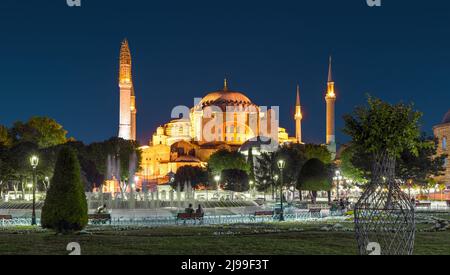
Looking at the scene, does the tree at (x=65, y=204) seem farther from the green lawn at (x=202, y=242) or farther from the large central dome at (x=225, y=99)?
the large central dome at (x=225, y=99)

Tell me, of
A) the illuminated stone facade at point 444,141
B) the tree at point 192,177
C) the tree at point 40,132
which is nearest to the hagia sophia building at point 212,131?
the tree at point 192,177

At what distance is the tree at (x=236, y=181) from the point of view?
2336 inches

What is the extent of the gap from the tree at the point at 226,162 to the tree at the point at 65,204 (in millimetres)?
51507

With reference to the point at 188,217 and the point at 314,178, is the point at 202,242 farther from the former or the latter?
the point at 314,178

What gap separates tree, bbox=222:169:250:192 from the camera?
195ft

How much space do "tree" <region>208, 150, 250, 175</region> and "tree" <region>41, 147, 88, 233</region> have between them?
5151 centimetres

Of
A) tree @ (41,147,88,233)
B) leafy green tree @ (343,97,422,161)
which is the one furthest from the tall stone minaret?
leafy green tree @ (343,97,422,161)

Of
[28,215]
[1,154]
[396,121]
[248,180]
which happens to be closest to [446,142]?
[248,180]

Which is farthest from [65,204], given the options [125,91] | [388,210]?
[125,91]

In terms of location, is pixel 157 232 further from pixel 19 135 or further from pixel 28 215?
pixel 19 135

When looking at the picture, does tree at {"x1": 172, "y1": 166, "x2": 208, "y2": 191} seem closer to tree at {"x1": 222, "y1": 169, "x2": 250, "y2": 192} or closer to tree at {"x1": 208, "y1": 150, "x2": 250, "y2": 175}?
tree at {"x1": 208, "y1": 150, "x2": 250, "y2": 175}

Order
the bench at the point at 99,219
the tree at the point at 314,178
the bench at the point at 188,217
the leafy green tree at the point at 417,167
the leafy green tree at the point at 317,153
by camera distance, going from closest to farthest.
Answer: the bench at the point at 99,219 → the bench at the point at 188,217 → the tree at the point at 314,178 → the leafy green tree at the point at 417,167 → the leafy green tree at the point at 317,153

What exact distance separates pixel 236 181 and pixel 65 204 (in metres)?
41.8

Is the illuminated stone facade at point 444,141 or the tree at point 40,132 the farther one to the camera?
the tree at point 40,132
